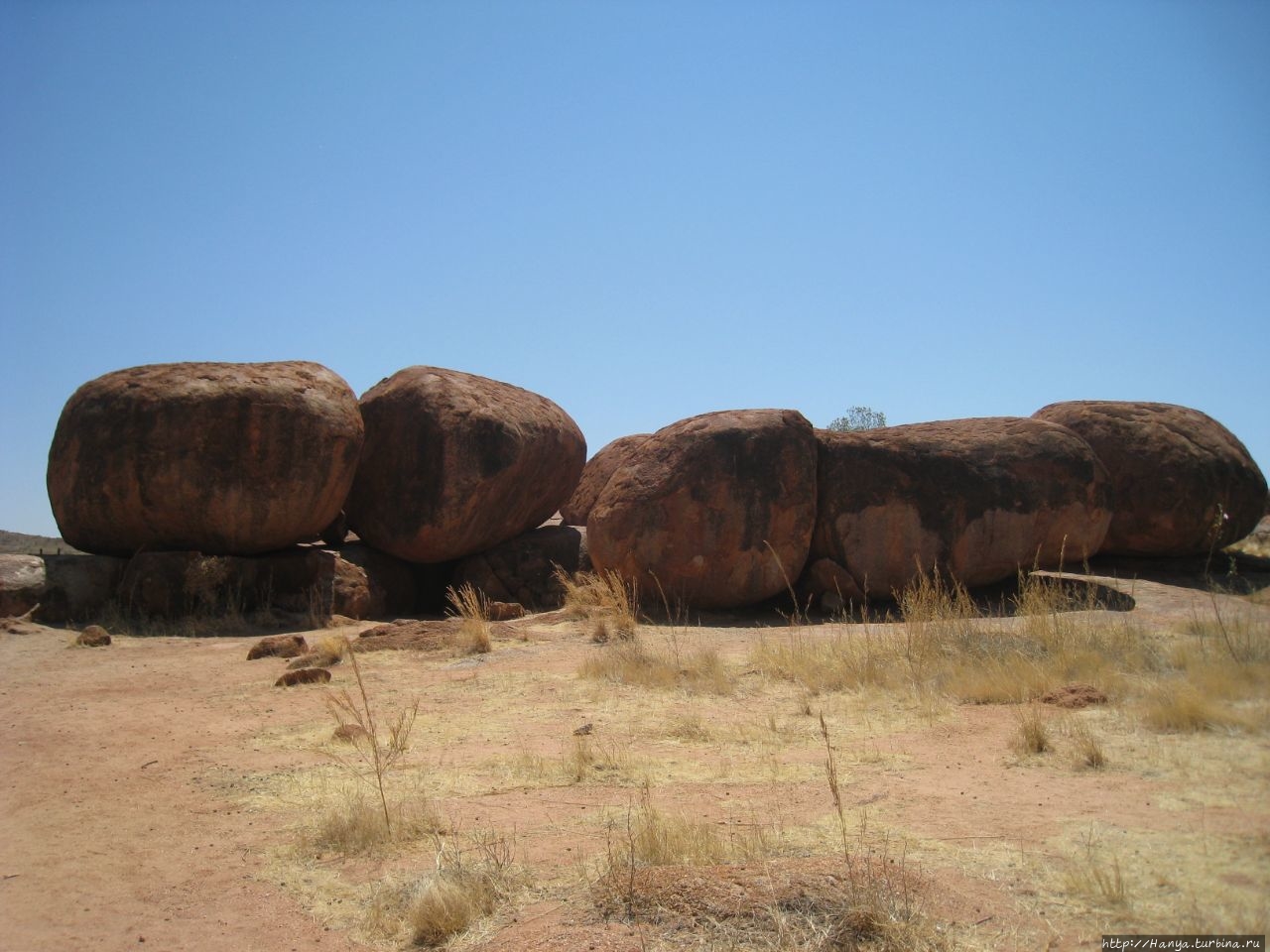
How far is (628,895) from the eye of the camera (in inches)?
116

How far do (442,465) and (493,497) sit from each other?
0.68m

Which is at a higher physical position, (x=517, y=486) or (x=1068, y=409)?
(x=1068, y=409)

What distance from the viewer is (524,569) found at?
1121 centimetres

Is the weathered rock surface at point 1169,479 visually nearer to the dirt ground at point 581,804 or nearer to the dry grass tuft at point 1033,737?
the dirt ground at point 581,804

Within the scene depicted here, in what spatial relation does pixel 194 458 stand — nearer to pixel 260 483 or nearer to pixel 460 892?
pixel 260 483

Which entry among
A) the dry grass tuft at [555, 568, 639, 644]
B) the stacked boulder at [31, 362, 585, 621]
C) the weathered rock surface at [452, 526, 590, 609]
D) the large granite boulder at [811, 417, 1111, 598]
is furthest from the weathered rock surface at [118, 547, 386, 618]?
the large granite boulder at [811, 417, 1111, 598]

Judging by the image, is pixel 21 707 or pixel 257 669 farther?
pixel 257 669

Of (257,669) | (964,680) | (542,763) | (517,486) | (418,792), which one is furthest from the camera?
(517,486)

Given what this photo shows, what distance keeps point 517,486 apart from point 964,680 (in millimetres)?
6458

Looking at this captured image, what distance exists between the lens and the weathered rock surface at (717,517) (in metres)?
9.10

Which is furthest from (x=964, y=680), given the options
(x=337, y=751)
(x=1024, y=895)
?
(x=337, y=751)

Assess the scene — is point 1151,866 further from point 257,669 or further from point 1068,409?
point 1068,409

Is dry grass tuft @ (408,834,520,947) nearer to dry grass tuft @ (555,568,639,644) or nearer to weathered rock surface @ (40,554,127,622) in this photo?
dry grass tuft @ (555,568,639,644)

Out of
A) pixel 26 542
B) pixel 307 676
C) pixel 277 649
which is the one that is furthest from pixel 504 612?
pixel 26 542
